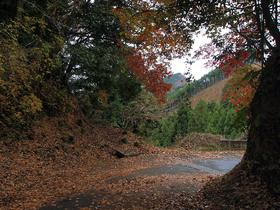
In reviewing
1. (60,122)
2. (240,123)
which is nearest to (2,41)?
(60,122)

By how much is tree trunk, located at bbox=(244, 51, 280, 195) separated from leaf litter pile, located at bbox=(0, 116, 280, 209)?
0.24 metres

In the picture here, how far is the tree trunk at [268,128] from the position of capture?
120 inches

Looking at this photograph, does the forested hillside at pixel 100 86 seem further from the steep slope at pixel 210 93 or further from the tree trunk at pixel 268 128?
the steep slope at pixel 210 93

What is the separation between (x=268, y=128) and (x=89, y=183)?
555cm

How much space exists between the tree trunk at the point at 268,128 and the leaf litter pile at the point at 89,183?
24 centimetres

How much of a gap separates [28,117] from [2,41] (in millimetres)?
4312

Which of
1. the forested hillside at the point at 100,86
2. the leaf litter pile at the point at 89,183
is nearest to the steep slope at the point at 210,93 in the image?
the forested hillside at the point at 100,86

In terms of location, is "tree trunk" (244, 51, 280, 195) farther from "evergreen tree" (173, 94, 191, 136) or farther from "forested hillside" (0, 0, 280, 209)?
"evergreen tree" (173, 94, 191, 136)

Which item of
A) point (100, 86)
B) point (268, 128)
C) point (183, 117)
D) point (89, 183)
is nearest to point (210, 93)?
point (183, 117)

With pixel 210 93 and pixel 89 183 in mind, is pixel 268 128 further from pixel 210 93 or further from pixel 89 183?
pixel 210 93

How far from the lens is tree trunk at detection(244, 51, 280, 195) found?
120 inches

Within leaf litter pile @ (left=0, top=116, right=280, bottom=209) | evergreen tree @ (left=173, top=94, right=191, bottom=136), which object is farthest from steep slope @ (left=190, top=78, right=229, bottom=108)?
leaf litter pile @ (left=0, top=116, right=280, bottom=209)

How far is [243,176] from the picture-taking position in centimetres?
374

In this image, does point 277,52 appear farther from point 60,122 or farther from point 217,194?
point 60,122
